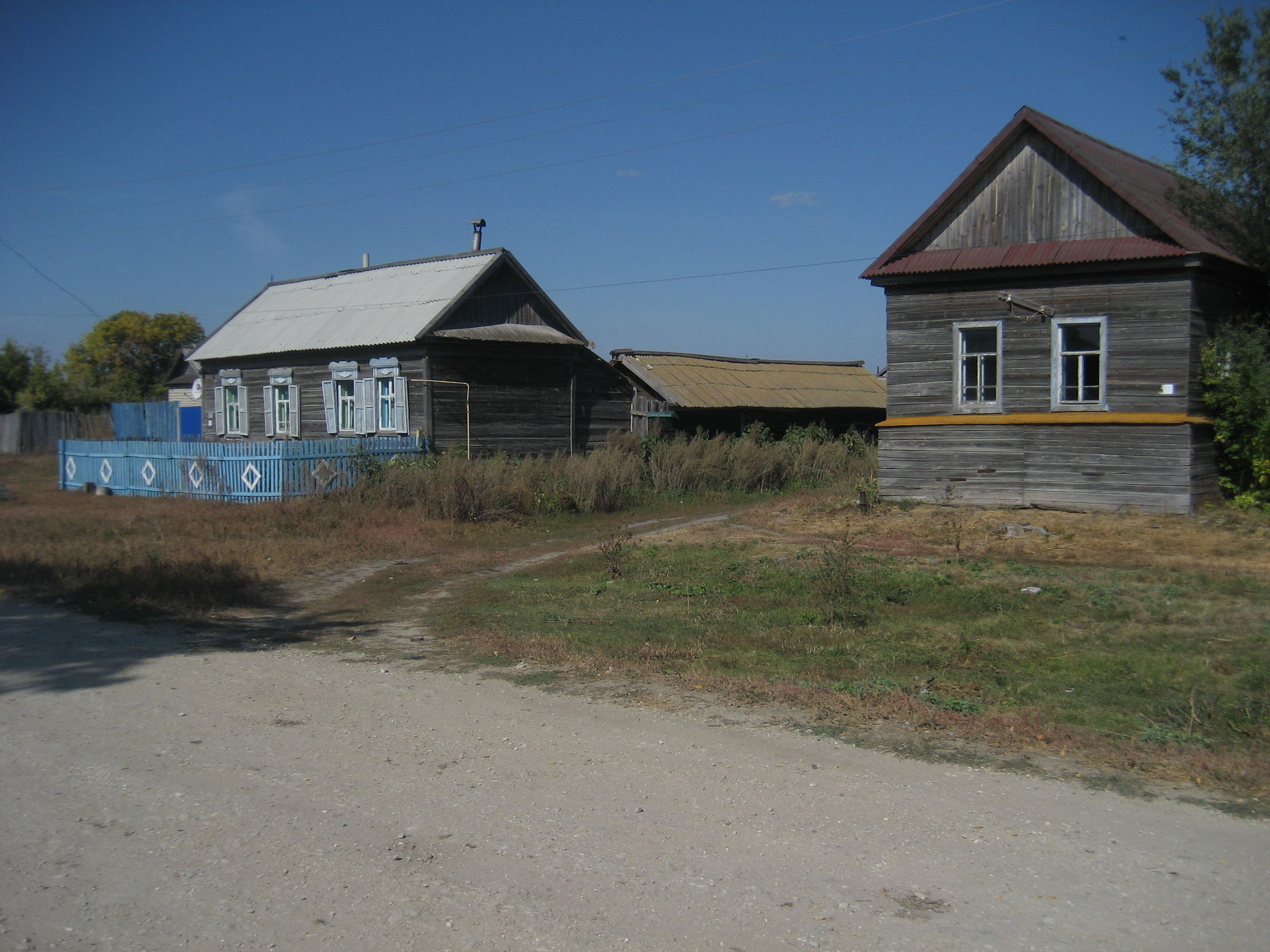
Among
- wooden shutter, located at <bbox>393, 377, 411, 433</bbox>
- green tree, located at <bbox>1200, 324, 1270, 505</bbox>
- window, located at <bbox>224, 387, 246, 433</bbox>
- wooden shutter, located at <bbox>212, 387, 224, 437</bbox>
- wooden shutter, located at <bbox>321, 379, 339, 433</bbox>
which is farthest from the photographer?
wooden shutter, located at <bbox>212, 387, 224, 437</bbox>

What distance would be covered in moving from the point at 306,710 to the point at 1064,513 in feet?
45.0

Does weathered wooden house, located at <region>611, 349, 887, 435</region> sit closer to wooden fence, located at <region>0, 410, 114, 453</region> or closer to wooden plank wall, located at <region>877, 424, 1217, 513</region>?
wooden plank wall, located at <region>877, 424, 1217, 513</region>

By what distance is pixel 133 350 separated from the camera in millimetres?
61469

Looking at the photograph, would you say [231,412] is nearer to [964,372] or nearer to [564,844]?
[964,372]

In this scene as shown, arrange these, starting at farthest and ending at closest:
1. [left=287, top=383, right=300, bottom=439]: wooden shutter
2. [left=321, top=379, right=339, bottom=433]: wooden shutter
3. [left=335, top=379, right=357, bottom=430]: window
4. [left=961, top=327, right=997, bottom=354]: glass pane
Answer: [left=287, top=383, right=300, bottom=439]: wooden shutter
[left=321, top=379, right=339, bottom=433]: wooden shutter
[left=335, top=379, right=357, bottom=430]: window
[left=961, top=327, right=997, bottom=354]: glass pane

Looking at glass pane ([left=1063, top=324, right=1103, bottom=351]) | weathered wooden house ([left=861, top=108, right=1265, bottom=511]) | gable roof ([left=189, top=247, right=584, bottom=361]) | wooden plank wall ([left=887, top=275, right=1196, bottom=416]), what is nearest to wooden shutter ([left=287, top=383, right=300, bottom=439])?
gable roof ([left=189, top=247, right=584, bottom=361])

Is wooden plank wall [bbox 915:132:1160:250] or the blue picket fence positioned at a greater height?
wooden plank wall [bbox 915:132:1160:250]

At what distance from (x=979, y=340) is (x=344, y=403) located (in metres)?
17.7

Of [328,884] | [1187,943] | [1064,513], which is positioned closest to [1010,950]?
[1187,943]

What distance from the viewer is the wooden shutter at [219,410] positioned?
32312mm

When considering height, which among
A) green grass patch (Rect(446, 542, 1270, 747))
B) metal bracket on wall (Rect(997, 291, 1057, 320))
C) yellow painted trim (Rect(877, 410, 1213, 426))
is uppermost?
metal bracket on wall (Rect(997, 291, 1057, 320))

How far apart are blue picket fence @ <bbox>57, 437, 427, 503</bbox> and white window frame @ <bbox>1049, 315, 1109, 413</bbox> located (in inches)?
554

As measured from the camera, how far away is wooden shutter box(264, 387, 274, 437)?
30375mm

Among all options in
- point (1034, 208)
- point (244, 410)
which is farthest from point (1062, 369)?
point (244, 410)
